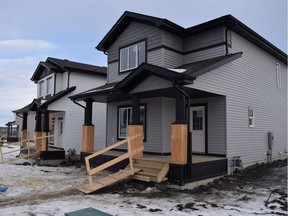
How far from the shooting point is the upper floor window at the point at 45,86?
18094mm

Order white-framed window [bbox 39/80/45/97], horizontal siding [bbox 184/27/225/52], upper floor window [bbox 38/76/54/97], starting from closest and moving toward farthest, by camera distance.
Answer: horizontal siding [bbox 184/27/225/52], upper floor window [bbox 38/76/54/97], white-framed window [bbox 39/80/45/97]

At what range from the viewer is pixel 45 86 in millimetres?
18844

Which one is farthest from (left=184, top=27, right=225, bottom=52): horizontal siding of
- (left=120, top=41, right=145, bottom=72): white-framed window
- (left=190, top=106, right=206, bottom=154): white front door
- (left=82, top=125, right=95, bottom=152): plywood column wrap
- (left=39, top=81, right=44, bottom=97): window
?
(left=39, top=81, right=44, bottom=97): window

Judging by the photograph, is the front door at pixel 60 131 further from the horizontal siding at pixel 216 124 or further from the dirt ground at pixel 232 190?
the horizontal siding at pixel 216 124

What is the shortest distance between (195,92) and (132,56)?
4.20 metres

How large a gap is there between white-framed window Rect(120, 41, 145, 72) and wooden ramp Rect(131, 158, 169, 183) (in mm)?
4895

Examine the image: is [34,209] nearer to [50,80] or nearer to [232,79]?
[232,79]

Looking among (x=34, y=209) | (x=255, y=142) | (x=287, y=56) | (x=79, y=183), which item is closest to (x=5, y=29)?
(x=79, y=183)

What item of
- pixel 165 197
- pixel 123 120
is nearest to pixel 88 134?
pixel 123 120

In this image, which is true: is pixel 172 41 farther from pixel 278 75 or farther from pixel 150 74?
pixel 278 75

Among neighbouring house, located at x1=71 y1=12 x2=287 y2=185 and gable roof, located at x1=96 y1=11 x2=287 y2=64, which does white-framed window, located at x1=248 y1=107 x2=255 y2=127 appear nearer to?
neighbouring house, located at x1=71 y1=12 x2=287 y2=185

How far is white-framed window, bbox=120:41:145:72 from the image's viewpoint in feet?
Result: 39.8

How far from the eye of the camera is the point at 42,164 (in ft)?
47.8

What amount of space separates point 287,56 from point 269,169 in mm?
7095
